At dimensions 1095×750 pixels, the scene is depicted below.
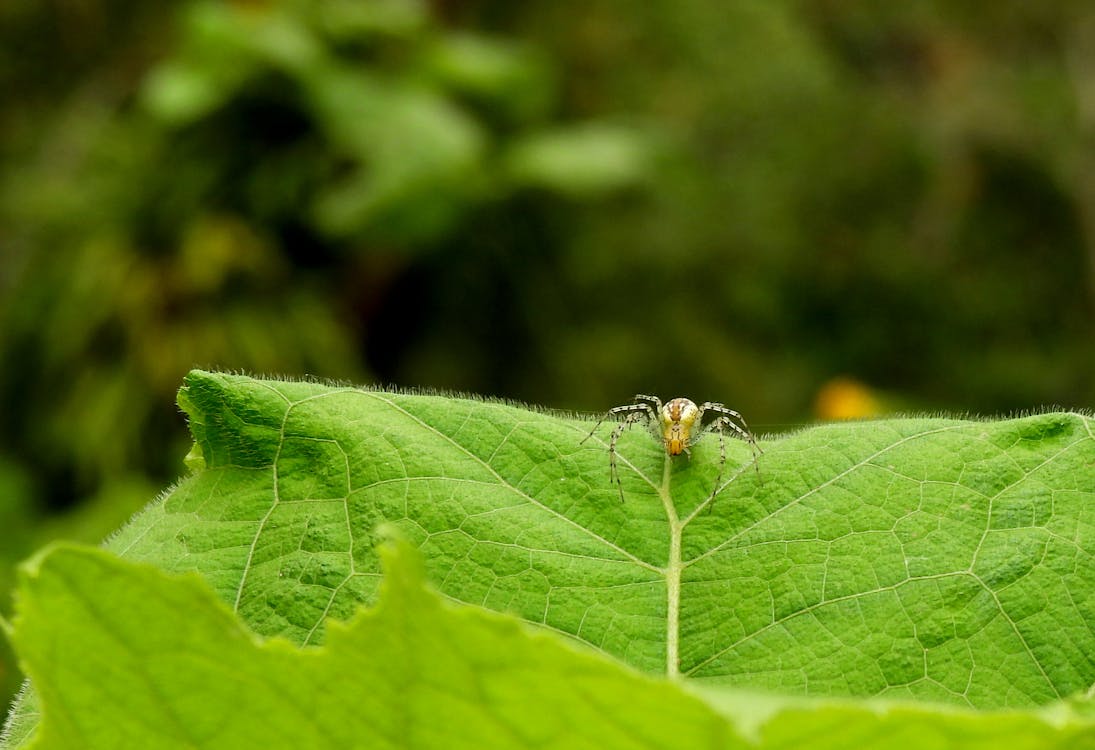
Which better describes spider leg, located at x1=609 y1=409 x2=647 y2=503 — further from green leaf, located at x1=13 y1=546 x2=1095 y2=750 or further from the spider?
green leaf, located at x1=13 y1=546 x2=1095 y2=750

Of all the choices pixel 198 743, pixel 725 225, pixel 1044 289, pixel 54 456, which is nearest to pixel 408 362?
pixel 54 456

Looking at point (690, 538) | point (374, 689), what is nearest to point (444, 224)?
point (690, 538)

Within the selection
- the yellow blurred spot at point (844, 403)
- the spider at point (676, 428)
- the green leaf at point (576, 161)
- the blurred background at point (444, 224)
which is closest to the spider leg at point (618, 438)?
the spider at point (676, 428)

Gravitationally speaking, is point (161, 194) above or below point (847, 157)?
below

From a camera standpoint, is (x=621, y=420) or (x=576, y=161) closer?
(x=621, y=420)

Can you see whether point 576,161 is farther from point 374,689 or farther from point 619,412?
point 374,689

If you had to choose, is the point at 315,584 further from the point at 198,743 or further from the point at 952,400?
the point at 952,400
